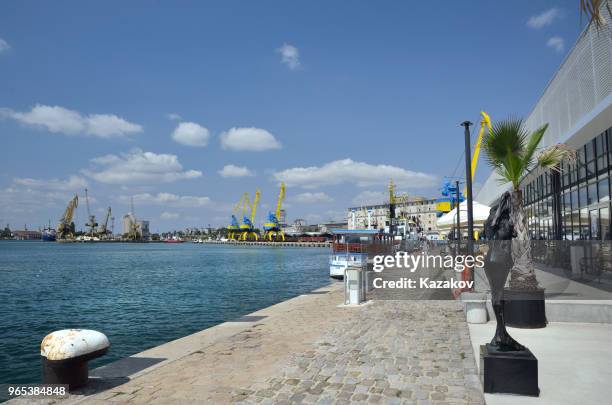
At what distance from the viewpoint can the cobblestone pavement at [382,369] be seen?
5582 mm

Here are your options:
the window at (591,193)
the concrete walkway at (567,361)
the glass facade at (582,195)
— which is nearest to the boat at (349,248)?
the glass facade at (582,195)

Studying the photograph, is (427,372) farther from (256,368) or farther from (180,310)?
(180,310)

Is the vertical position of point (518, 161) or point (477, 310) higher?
point (518, 161)

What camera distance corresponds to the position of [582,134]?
13.2m

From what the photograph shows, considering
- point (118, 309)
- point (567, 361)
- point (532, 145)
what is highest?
point (532, 145)

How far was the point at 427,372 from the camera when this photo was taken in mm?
6547

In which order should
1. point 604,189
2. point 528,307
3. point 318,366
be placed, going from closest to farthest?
1. point 318,366
2. point 528,307
3. point 604,189

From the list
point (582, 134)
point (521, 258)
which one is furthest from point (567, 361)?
point (582, 134)

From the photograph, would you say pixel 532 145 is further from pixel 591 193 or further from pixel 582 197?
pixel 582 197

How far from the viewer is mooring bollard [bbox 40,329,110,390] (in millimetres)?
5997

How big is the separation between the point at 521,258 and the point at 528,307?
3.26 ft

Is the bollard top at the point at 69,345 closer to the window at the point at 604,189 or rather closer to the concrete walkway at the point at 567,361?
the concrete walkway at the point at 567,361

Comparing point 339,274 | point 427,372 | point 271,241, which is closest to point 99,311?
point 339,274

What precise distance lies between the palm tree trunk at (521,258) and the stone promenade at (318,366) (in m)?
1.54
